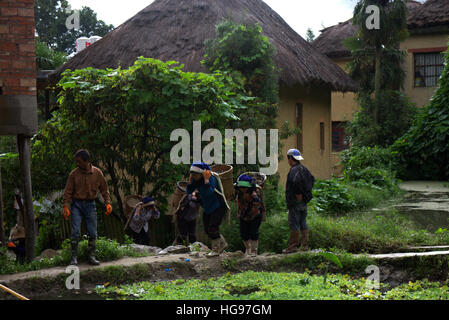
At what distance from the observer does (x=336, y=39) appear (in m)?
27.8

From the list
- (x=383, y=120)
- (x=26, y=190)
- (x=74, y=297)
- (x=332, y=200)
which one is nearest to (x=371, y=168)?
(x=332, y=200)

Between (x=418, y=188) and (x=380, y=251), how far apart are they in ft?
27.5

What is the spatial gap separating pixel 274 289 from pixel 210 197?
85.3 inches

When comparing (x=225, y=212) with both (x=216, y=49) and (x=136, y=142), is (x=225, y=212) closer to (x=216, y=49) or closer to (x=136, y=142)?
(x=136, y=142)

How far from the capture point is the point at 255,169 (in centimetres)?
1108

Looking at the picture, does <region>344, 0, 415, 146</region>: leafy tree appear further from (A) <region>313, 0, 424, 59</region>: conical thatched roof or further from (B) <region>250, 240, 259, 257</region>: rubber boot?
(B) <region>250, 240, 259, 257</region>: rubber boot

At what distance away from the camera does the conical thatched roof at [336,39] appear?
88.0ft

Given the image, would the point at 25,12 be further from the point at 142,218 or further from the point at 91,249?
the point at 142,218

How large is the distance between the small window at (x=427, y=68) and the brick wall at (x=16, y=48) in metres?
19.1

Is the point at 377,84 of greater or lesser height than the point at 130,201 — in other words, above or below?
above

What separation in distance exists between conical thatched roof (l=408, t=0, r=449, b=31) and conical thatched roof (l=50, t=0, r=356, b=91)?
7148 millimetres

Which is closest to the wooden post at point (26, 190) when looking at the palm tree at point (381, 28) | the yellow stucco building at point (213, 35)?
the yellow stucco building at point (213, 35)

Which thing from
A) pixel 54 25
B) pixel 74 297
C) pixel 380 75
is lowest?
pixel 74 297

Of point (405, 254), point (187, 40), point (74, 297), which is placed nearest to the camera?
point (74, 297)
